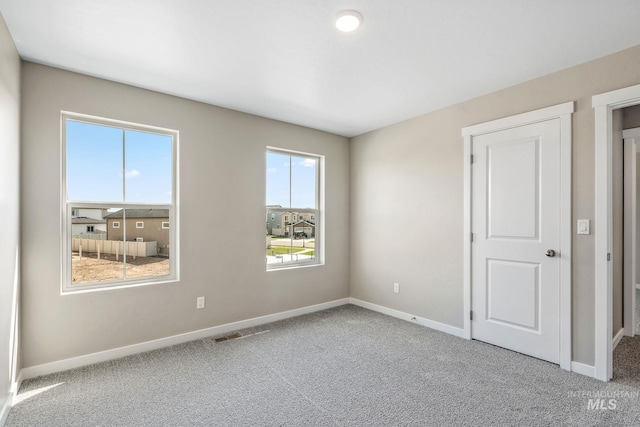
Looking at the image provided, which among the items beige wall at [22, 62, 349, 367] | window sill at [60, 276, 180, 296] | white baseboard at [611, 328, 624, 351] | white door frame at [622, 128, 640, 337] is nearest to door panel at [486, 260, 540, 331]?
white baseboard at [611, 328, 624, 351]

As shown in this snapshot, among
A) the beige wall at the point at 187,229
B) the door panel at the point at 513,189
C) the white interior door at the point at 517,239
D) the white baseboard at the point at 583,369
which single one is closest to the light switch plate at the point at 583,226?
the white interior door at the point at 517,239

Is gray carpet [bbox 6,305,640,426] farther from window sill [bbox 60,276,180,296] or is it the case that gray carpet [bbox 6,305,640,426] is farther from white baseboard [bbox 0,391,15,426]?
window sill [bbox 60,276,180,296]

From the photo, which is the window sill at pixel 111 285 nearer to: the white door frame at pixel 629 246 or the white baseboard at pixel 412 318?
the white baseboard at pixel 412 318

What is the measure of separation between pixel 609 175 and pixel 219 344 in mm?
3654

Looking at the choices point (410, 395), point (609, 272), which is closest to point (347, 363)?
point (410, 395)

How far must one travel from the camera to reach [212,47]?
231 centimetres

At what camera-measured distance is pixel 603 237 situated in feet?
7.94

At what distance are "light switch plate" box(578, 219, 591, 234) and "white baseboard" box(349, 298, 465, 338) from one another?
4.86 feet

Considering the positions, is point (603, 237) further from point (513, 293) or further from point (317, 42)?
point (317, 42)

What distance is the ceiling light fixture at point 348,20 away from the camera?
1.92 metres

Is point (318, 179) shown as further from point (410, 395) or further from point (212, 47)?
point (410, 395)

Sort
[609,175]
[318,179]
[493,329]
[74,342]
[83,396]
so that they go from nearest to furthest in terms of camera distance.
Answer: [83,396], [609,175], [74,342], [493,329], [318,179]

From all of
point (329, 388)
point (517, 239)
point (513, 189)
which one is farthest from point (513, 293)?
point (329, 388)

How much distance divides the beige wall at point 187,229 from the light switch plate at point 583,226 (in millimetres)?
2747
